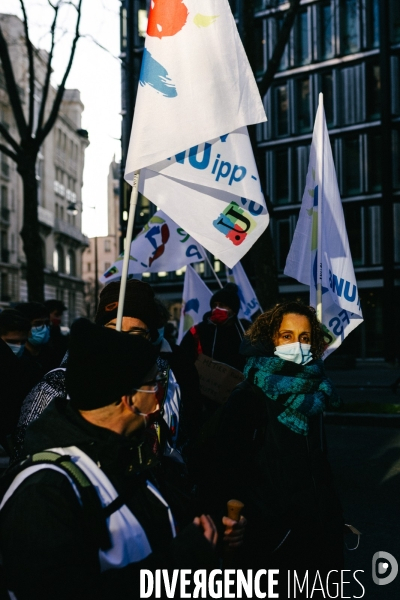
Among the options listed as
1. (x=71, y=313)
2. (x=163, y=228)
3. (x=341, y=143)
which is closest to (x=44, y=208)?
(x=71, y=313)

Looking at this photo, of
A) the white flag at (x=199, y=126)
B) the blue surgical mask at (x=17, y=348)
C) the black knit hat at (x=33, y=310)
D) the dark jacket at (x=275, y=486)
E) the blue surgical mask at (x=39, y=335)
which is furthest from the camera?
the blue surgical mask at (x=39, y=335)

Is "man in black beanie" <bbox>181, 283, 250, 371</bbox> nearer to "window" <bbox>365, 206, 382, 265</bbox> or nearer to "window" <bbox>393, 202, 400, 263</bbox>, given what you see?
"window" <bbox>393, 202, 400, 263</bbox>

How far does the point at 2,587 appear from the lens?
1782 millimetres

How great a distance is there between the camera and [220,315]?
6.55m

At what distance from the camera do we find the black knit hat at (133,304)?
9.80 feet

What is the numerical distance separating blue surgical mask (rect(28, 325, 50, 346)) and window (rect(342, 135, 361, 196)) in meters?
27.8

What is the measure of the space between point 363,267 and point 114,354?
106 feet

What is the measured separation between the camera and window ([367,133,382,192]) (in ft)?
109

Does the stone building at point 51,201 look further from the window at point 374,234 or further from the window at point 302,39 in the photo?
the window at point 374,234

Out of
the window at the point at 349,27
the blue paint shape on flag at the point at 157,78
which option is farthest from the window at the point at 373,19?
the blue paint shape on flag at the point at 157,78

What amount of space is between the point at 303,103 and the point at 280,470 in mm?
34562

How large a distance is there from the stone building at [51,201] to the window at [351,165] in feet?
89.6

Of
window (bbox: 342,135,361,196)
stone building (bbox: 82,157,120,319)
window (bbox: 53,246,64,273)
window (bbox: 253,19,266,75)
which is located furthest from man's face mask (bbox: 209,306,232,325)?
stone building (bbox: 82,157,120,319)

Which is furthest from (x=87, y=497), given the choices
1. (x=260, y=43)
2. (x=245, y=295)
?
(x=260, y=43)
